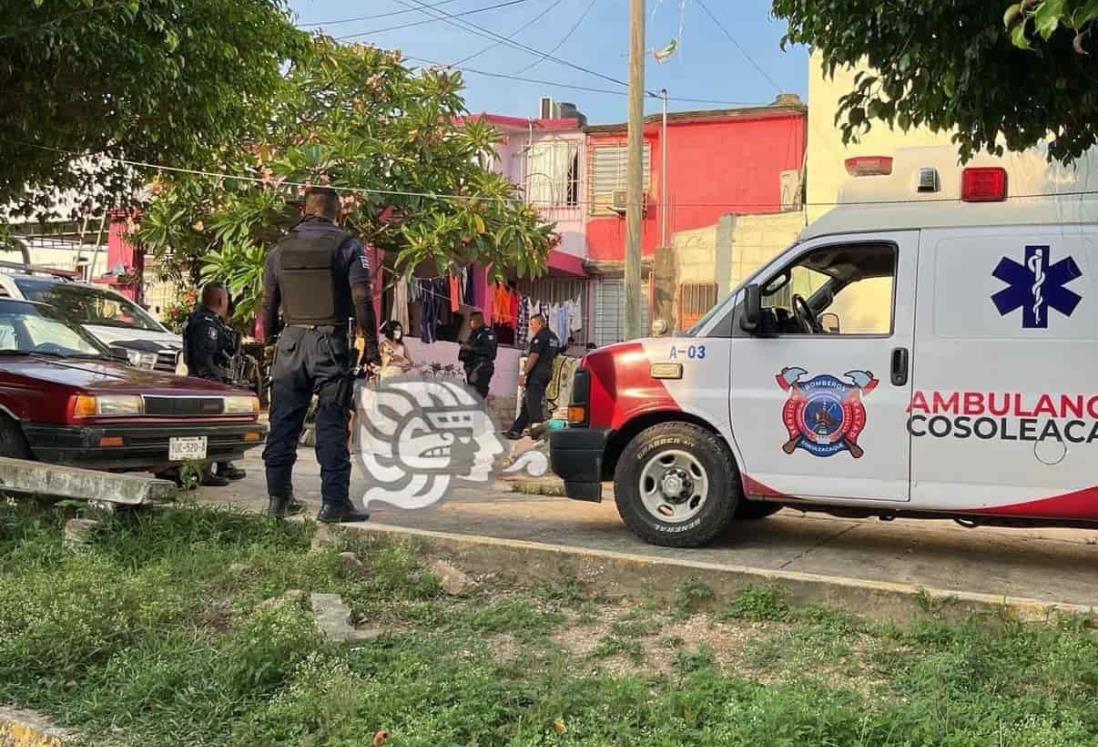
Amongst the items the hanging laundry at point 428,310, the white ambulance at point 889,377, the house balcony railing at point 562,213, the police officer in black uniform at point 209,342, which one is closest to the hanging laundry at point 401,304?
the hanging laundry at point 428,310

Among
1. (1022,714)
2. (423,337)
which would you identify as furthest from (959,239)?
(423,337)

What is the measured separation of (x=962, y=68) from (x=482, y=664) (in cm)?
346

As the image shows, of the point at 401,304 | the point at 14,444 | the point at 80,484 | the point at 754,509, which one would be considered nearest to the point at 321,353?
the point at 80,484

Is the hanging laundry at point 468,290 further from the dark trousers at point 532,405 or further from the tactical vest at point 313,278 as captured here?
the tactical vest at point 313,278

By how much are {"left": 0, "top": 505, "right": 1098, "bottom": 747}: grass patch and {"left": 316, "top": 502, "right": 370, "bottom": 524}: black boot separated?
496 millimetres

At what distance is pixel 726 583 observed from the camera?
4.58 meters

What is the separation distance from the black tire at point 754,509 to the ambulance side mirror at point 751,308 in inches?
54.6

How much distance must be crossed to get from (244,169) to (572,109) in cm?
1065

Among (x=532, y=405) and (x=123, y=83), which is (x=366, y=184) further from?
(x=123, y=83)

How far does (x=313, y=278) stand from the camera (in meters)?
5.53

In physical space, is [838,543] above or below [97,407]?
below

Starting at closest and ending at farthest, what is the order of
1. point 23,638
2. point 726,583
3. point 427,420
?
point 23,638, point 726,583, point 427,420

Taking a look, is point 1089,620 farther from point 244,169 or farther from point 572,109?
point 572,109

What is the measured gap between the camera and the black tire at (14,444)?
6172mm
